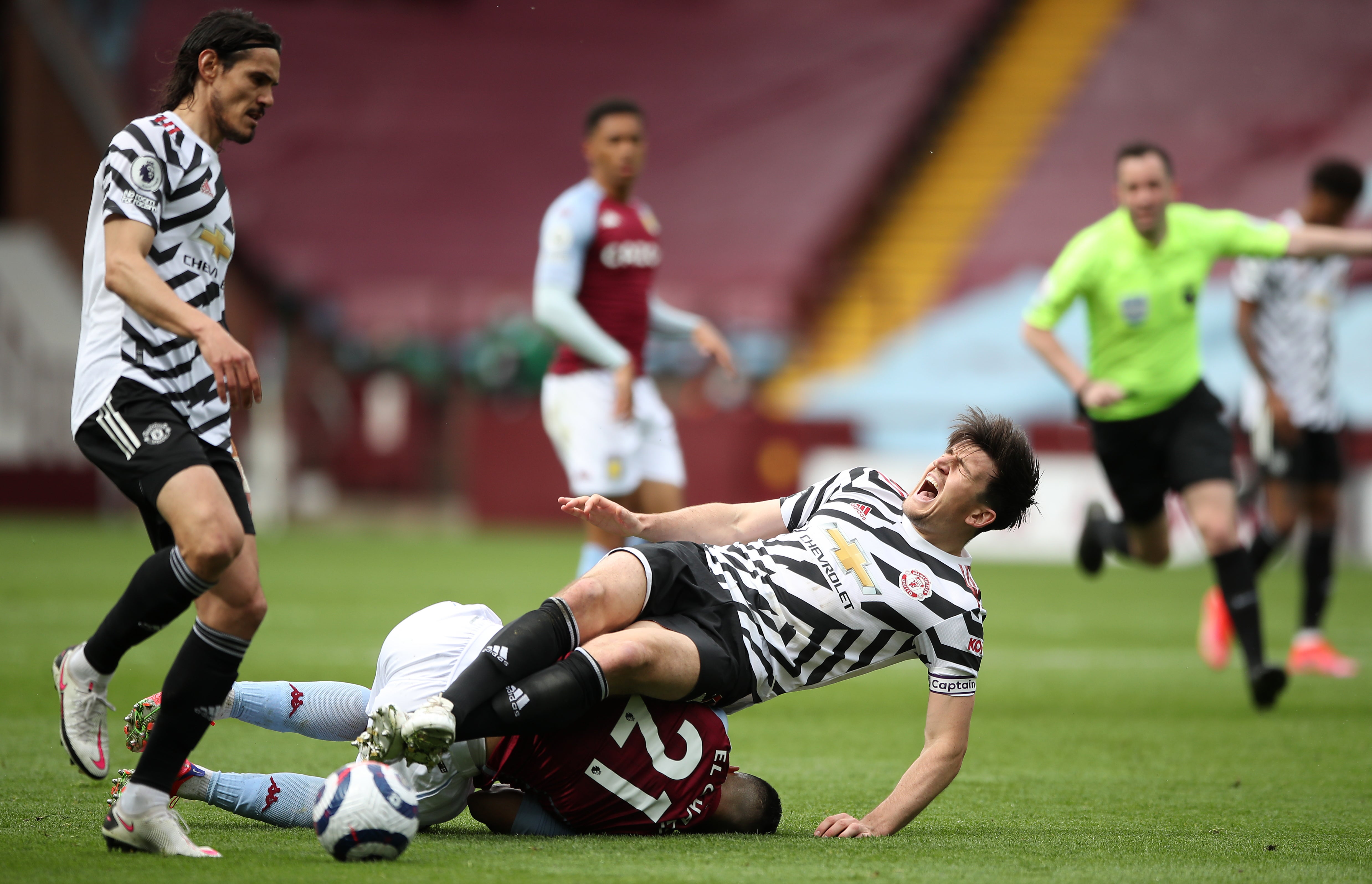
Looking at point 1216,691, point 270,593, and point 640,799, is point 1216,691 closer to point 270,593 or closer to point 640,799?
point 640,799

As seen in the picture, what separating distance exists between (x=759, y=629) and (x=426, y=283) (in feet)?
59.0

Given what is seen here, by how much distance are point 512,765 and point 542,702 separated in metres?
0.37

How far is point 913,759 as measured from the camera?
5141 millimetres

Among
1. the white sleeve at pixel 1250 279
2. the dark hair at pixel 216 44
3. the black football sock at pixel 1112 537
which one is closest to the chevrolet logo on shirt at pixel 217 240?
the dark hair at pixel 216 44

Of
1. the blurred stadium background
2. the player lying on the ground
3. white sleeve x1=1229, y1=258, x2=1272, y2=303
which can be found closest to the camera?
the player lying on the ground

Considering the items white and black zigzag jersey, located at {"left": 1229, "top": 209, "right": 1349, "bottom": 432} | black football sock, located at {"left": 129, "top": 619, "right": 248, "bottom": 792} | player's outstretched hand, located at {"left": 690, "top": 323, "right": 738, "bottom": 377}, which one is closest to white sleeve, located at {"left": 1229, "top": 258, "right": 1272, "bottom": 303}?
white and black zigzag jersey, located at {"left": 1229, "top": 209, "right": 1349, "bottom": 432}

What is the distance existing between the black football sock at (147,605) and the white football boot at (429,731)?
2.01 feet

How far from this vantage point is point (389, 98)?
22766mm

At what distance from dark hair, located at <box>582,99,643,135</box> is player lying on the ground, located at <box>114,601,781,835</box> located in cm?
362

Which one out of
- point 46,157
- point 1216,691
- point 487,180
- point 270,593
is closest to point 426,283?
point 487,180

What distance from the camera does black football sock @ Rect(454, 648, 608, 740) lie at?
334cm

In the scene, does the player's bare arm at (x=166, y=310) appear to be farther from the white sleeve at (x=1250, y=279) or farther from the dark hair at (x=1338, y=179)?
the white sleeve at (x=1250, y=279)

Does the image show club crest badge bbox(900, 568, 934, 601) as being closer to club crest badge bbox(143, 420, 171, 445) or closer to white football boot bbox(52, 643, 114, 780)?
club crest badge bbox(143, 420, 171, 445)

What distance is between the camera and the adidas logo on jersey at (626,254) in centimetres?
693
